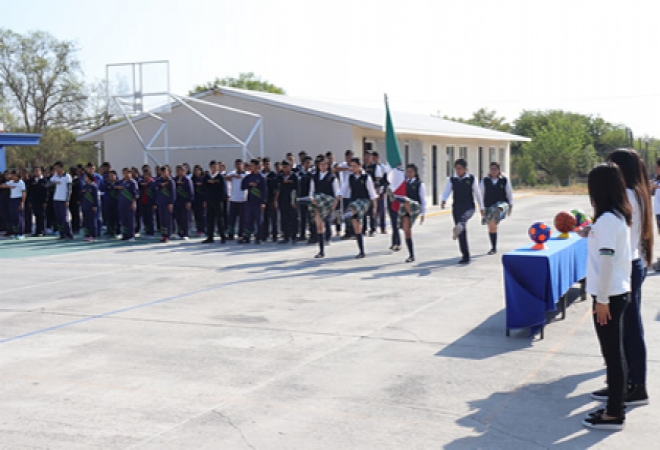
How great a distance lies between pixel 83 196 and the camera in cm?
2033

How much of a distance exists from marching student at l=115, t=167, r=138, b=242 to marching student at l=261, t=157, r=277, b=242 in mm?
3548

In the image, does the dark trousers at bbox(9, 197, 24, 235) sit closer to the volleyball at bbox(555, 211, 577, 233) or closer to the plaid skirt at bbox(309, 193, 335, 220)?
the plaid skirt at bbox(309, 193, 335, 220)

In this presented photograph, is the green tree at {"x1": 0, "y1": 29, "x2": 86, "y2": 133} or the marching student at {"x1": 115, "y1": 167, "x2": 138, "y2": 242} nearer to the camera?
the marching student at {"x1": 115, "y1": 167, "x2": 138, "y2": 242}

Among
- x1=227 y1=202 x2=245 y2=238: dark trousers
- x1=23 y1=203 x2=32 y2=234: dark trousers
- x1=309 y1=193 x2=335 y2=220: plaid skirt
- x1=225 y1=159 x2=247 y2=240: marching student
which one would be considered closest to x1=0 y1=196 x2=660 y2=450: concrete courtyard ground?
x1=309 y1=193 x2=335 y2=220: plaid skirt

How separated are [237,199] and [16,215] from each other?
22.4 ft

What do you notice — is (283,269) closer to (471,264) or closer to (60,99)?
(471,264)

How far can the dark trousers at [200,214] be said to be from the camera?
790 inches

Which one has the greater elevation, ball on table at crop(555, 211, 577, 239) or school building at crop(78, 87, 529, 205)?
school building at crop(78, 87, 529, 205)

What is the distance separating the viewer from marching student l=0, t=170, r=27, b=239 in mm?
21281

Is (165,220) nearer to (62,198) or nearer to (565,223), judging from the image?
(62,198)

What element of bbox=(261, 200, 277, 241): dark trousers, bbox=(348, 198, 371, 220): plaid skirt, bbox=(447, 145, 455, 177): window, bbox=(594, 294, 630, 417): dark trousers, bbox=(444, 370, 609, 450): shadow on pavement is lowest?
bbox=(444, 370, 609, 450): shadow on pavement

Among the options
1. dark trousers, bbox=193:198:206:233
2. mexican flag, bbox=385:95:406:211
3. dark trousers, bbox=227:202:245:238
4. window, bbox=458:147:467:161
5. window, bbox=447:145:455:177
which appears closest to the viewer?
mexican flag, bbox=385:95:406:211

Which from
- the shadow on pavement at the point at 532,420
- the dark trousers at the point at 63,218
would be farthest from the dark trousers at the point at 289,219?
the shadow on pavement at the point at 532,420

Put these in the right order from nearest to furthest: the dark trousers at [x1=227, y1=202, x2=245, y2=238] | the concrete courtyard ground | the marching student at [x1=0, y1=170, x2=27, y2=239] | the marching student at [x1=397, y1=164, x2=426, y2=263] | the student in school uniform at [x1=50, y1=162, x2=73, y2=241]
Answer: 1. the concrete courtyard ground
2. the marching student at [x1=397, y1=164, x2=426, y2=263]
3. the dark trousers at [x1=227, y1=202, x2=245, y2=238]
4. the student in school uniform at [x1=50, y1=162, x2=73, y2=241]
5. the marching student at [x1=0, y1=170, x2=27, y2=239]
